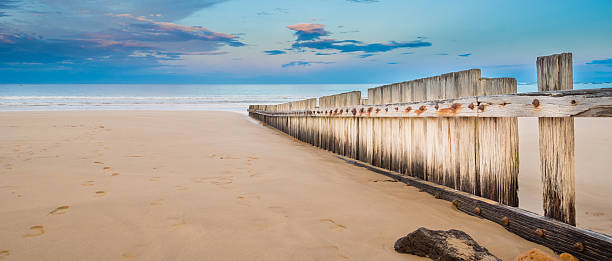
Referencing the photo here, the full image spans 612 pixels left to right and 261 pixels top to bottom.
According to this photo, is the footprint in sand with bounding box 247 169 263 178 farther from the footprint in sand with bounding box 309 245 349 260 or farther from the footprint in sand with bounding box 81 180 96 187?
the footprint in sand with bounding box 309 245 349 260

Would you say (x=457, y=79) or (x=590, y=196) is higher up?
(x=457, y=79)

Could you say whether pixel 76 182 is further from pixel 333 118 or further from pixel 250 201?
pixel 333 118

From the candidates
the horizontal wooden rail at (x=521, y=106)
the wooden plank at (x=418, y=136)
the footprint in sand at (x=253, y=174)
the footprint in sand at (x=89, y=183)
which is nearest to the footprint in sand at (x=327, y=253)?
the horizontal wooden rail at (x=521, y=106)

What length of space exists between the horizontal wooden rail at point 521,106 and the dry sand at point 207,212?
856 mm

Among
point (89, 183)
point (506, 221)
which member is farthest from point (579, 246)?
point (89, 183)

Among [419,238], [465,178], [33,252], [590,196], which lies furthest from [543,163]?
[33,252]

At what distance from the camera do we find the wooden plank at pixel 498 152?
2506 mm

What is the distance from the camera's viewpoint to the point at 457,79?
3051mm

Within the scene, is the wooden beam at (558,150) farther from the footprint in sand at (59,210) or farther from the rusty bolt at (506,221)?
the footprint in sand at (59,210)

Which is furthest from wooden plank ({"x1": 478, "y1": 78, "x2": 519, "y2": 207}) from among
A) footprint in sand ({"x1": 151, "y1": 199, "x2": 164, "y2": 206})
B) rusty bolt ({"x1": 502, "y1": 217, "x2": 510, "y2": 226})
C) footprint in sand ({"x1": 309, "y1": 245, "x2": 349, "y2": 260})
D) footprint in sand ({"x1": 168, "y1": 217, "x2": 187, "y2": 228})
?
footprint in sand ({"x1": 151, "y1": 199, "x2": 164, "y2": 206})

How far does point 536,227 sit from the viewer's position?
2285 millimetres

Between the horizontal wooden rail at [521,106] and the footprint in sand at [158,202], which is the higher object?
the horizontal wooden rail at [521,106]

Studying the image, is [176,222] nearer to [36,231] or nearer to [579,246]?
[36,231]

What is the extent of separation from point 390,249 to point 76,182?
3.08m
